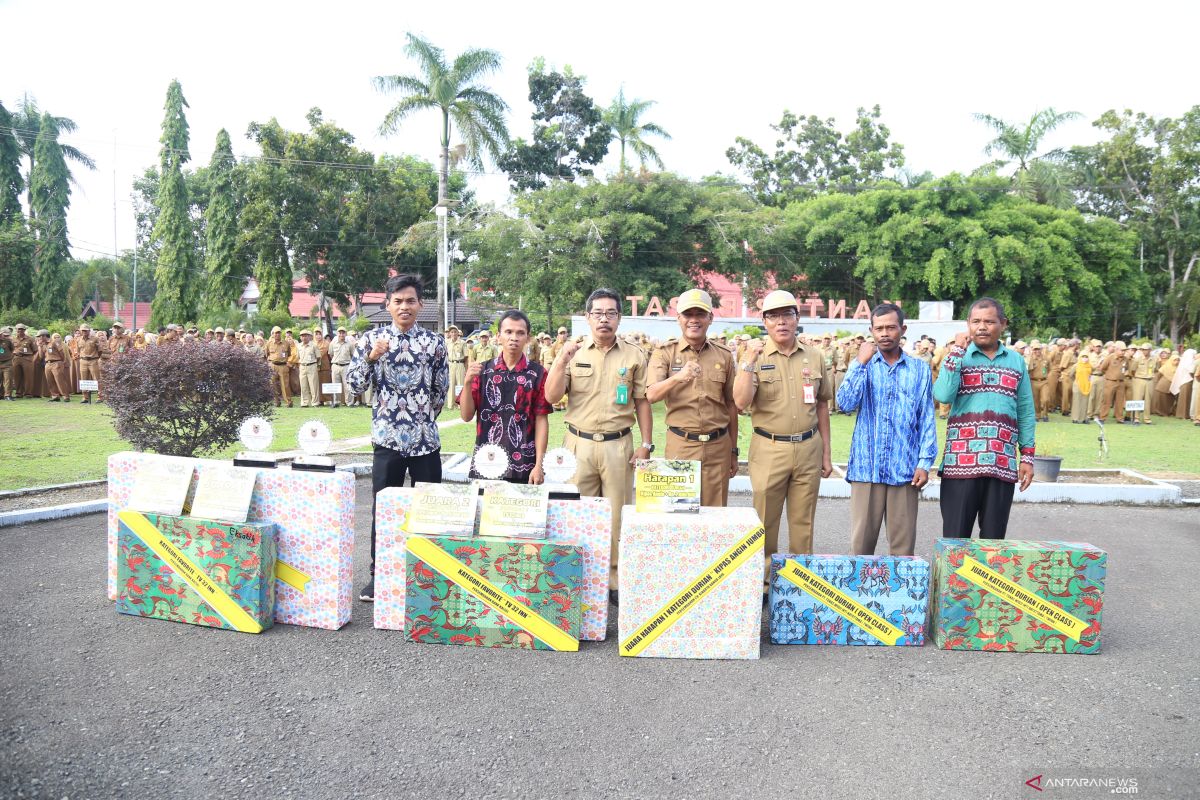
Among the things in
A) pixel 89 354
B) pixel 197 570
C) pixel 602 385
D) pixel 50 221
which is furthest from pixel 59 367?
pixel 50 221

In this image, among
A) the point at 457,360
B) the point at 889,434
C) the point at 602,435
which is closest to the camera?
the point at 889,434

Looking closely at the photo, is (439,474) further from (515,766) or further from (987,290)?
(987,290)

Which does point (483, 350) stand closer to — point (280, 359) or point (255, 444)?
point (280, 359)

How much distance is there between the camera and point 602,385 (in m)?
5.31

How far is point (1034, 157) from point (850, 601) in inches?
1482

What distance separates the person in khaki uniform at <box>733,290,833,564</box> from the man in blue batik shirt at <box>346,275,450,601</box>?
194cm

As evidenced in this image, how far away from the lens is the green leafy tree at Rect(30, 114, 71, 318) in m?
41.4

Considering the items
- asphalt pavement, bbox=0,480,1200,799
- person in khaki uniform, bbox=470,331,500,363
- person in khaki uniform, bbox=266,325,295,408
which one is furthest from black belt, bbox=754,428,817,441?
person in khaki uniform, bbox=266,325,295,408

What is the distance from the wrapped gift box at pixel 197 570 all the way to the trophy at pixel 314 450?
1.26ft

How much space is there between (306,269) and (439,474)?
3581cm

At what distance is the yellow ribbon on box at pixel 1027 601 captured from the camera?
4.51m

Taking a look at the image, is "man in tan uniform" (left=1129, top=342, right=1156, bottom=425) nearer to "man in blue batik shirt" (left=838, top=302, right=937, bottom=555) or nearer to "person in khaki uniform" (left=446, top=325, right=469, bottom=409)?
"person in khaki uniform" (left=446, top=325, right=469, bottom=409)

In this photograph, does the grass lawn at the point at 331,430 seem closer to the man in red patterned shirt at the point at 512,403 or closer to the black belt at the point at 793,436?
the man in red patterned shirt at the point at 512,403

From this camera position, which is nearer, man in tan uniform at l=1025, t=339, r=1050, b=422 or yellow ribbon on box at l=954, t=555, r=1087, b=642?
yellow ribbon on box at l=954, t=555, r=1087, b=642
